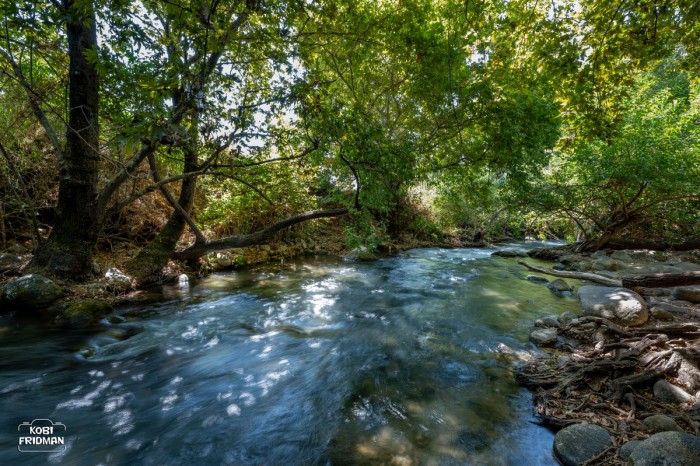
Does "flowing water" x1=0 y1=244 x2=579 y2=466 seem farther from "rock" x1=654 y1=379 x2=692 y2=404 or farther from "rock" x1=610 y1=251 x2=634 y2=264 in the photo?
"rock" x1=610 y1=251 x2=634 y2=264

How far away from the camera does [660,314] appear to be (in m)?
4.11

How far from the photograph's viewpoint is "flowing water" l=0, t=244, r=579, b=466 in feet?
7.39

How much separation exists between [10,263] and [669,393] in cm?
922

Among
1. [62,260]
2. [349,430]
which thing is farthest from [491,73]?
[62,260]

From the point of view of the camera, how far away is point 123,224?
23.6 ft

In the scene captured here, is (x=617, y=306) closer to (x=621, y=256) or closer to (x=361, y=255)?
(x=361, y=255)

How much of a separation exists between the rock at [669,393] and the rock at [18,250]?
9594 mm

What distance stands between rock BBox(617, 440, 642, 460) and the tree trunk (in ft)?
23.4

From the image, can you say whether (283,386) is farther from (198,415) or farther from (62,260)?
(62,260)

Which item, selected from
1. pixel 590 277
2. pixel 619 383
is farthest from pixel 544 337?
pixel 590 277

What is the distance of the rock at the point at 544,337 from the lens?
3926 millimetres

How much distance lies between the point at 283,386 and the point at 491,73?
21.0ft

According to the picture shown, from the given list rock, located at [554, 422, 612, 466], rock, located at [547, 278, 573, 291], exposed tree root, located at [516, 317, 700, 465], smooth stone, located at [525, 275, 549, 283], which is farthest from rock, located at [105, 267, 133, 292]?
smooth stone, located at [525, 275, 549, 283]

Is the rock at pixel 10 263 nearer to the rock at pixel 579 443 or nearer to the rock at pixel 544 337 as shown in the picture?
the rock at pixel 579 443
